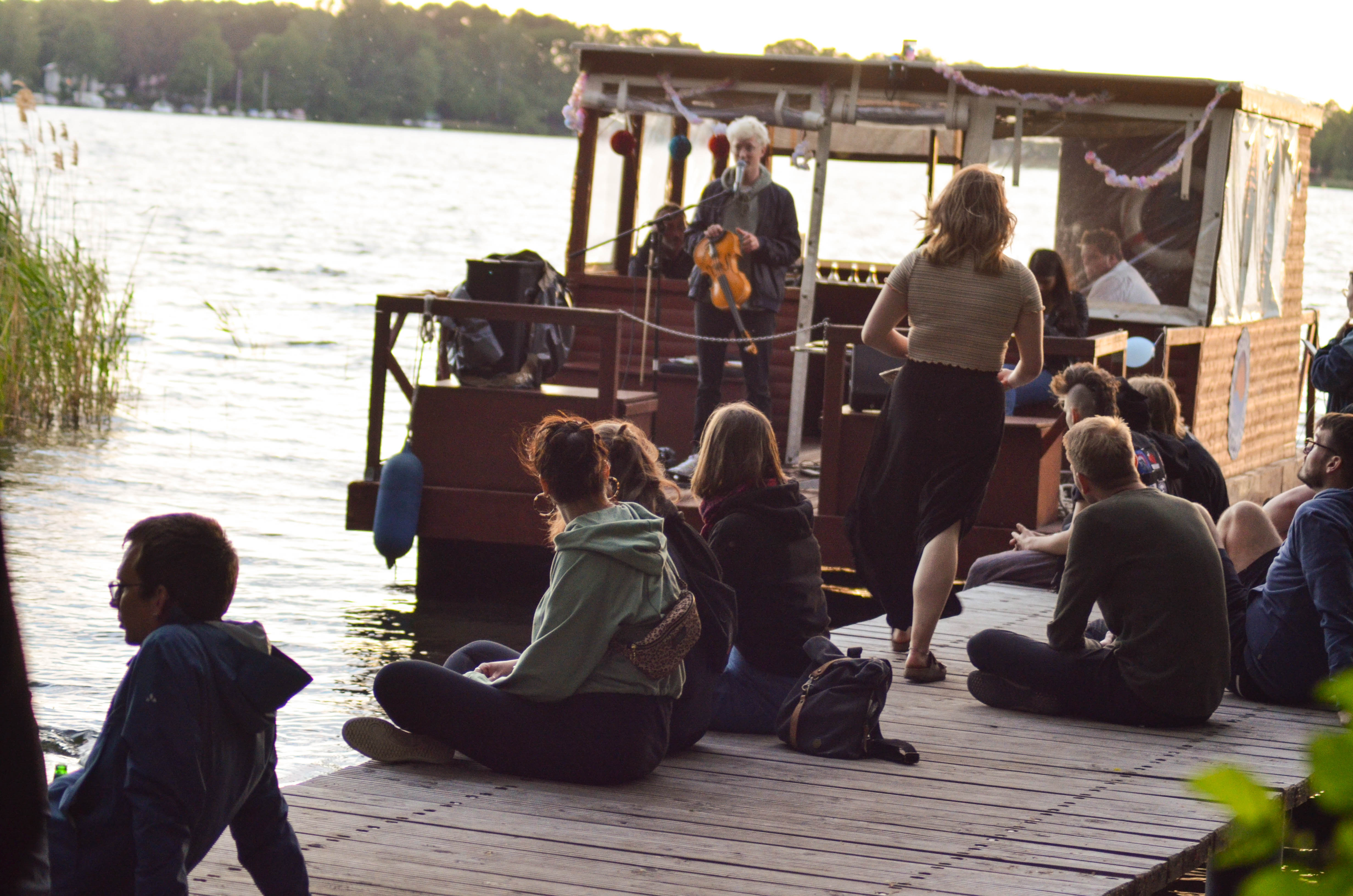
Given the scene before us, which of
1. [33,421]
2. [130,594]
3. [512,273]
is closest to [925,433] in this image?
[130,594]

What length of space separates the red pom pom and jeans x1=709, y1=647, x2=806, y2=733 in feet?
22.2

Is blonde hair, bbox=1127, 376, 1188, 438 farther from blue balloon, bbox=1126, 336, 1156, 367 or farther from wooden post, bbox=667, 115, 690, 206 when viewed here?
wooden post, bbox=667, 115, 690, 206

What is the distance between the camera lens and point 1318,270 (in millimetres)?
48750

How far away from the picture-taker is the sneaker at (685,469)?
8.95 metres

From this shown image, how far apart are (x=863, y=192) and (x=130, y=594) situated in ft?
301

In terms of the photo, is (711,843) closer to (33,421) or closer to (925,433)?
(925,433)

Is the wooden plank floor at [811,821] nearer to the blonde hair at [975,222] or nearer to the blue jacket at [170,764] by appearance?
the blue jacket at [170,764]

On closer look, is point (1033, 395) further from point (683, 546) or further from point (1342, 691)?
point (1342, 691)

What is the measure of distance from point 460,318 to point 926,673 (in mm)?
3435

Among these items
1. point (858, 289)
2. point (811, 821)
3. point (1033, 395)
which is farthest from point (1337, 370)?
point (858, 289)

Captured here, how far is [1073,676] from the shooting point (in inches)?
192

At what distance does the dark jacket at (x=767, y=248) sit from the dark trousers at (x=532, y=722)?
5.10 metres

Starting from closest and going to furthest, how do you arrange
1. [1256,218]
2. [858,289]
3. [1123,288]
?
1. [1123,288]
2. [1256,218]
3. [858,289]

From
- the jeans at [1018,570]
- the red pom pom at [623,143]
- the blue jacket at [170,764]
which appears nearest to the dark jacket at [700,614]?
the blue jacket at [170,764]
